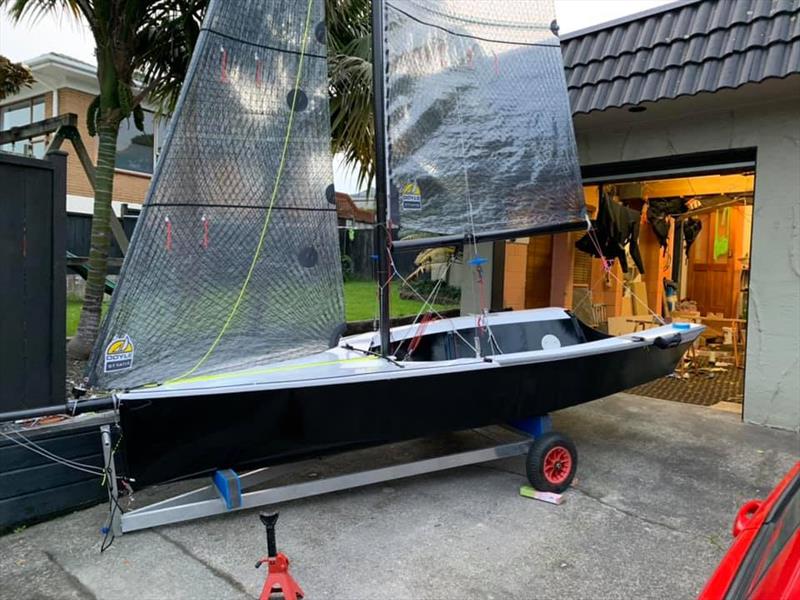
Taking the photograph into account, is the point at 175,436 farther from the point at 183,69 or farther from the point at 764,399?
the point at 764,399

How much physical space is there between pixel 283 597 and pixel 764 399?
205 inches

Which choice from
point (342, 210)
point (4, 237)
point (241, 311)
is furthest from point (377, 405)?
point (342, 210)

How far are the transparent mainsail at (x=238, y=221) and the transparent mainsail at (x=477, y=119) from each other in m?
0.53

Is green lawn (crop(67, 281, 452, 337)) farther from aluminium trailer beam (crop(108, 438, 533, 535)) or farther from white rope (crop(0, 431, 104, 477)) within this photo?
aluminium trailer beam (crop(108, 438, 533, 535))

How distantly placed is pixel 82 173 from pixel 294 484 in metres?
13.8

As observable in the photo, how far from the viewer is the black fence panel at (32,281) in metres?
3.64

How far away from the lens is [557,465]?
4066mm

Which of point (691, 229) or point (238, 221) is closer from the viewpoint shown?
point (238, 221)

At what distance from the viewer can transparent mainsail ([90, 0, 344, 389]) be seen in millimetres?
3072

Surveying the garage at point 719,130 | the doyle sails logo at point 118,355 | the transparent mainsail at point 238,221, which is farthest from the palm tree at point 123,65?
the doyle sails logo at point 118,355

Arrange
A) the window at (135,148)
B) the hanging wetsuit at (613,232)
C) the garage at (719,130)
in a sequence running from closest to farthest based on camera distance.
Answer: the garage at (719,130)
the hanging wetsuit at (613,232)
the window at (135,148)

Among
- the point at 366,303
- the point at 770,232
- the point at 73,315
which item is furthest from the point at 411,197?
the point at 366,303

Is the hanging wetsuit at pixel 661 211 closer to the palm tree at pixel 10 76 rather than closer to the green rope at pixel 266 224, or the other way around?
the green rope at pixel 266 224

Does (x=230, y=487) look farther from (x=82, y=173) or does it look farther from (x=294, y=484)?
(x=82, y=173)
